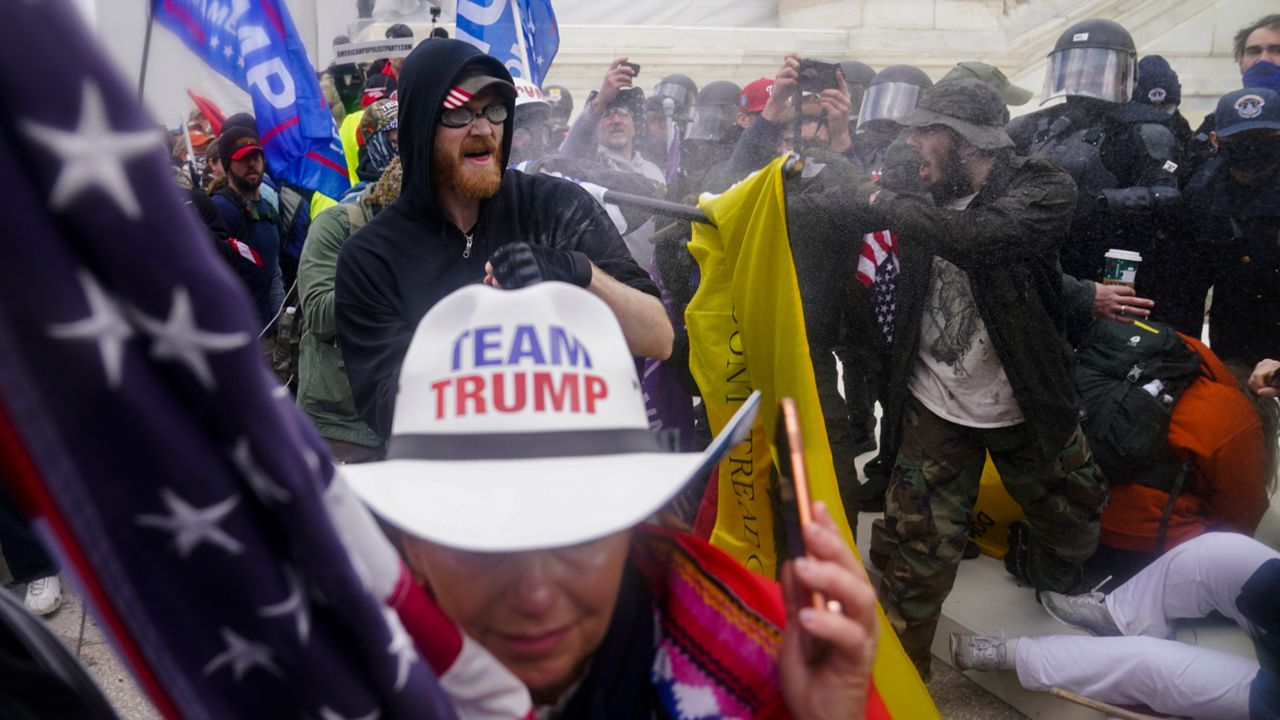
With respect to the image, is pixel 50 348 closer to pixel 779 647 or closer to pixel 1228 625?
pixel 779 647

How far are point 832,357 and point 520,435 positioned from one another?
11.4 feet

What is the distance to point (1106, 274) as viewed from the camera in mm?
3914

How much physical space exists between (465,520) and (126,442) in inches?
19.5

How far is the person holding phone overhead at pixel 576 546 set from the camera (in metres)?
1.06

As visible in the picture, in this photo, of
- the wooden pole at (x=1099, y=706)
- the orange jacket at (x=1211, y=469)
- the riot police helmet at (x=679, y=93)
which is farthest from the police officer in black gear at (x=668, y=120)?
the wooden pole at (x=1099, y=706)

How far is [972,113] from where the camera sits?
142 inches

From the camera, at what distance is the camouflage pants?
3.64 metres

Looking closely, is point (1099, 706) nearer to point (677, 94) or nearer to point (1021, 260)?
point (1021, 260)

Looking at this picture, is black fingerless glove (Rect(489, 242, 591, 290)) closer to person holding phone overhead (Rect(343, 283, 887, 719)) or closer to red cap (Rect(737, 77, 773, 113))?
person holding phone overhead (Rect(343, 283, 887, 719))

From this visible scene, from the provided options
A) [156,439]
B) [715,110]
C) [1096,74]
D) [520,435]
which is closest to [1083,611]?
[1096,74]

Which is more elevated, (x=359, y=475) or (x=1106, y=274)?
(x=359, y=475)

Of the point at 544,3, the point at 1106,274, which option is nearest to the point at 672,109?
the point at 544,3

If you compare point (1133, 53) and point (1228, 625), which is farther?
point (1133, 53)

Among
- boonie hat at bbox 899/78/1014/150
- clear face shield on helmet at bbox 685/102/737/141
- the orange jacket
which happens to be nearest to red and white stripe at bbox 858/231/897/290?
boonie hat at bbox 899/78/1014/150
